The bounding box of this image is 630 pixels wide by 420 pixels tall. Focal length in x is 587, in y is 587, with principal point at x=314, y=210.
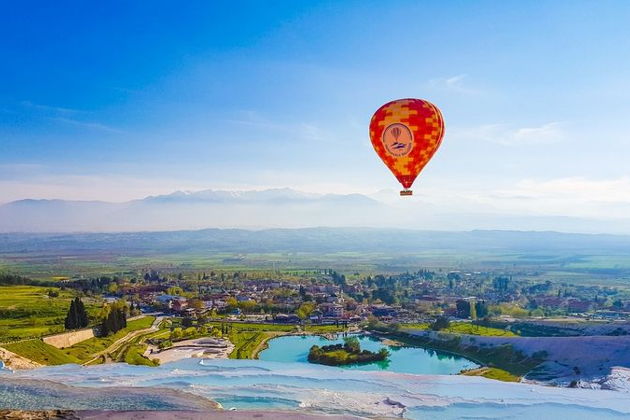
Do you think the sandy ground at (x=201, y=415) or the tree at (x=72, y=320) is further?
the tree at (x=72, y=320)

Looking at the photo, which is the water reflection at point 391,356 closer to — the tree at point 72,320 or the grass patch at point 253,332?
the grass patch at point 253,332

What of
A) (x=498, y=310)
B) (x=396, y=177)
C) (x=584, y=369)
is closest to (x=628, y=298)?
(x=498, y=310)

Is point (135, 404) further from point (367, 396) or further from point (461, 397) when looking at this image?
point (461, 397)

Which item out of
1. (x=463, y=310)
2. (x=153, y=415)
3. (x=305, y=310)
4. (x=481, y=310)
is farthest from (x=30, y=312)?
(x=481, y=310)

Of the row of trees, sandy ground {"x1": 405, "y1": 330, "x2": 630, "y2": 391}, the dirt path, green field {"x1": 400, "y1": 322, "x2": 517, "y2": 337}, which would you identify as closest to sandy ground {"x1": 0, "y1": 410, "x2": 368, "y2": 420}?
the dirt path

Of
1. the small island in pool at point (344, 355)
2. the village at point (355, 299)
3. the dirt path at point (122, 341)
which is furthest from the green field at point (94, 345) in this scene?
the small island in pool at point (344, 355)

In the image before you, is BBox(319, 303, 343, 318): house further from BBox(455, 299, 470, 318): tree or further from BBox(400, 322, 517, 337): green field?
BBox(455, 299, 470, 318): tree

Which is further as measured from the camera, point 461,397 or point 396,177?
point 396,177
